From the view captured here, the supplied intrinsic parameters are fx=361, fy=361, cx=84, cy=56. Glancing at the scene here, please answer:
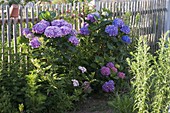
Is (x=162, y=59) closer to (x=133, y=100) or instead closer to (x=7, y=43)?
(x=133, y=100)

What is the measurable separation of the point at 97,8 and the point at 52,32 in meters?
2.27

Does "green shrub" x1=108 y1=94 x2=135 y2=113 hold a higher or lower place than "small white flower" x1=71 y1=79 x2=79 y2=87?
lower

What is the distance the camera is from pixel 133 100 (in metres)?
4.50

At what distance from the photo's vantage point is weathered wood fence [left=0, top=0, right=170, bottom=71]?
4.81 meters

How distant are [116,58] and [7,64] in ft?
6.20

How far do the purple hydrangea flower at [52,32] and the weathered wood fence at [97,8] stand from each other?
1.41 ft

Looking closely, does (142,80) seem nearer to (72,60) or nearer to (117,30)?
(72,60)

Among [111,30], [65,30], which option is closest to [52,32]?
[65,30]

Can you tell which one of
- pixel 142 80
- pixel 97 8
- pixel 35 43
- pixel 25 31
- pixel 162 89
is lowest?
pixel 162 89

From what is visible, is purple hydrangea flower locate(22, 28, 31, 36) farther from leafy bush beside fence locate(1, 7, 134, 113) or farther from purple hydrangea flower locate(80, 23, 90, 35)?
purple hydrangea flower locate(80, 23, 90, 35)

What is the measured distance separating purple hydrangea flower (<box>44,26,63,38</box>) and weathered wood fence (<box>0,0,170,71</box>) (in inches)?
17.0

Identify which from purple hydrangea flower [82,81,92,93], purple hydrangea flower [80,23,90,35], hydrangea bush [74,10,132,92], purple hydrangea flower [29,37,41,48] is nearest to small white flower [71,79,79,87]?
purple hydrangea flower [82,81,92,93]

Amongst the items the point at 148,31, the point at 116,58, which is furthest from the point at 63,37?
the point at 148,31

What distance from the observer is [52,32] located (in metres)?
4.77
